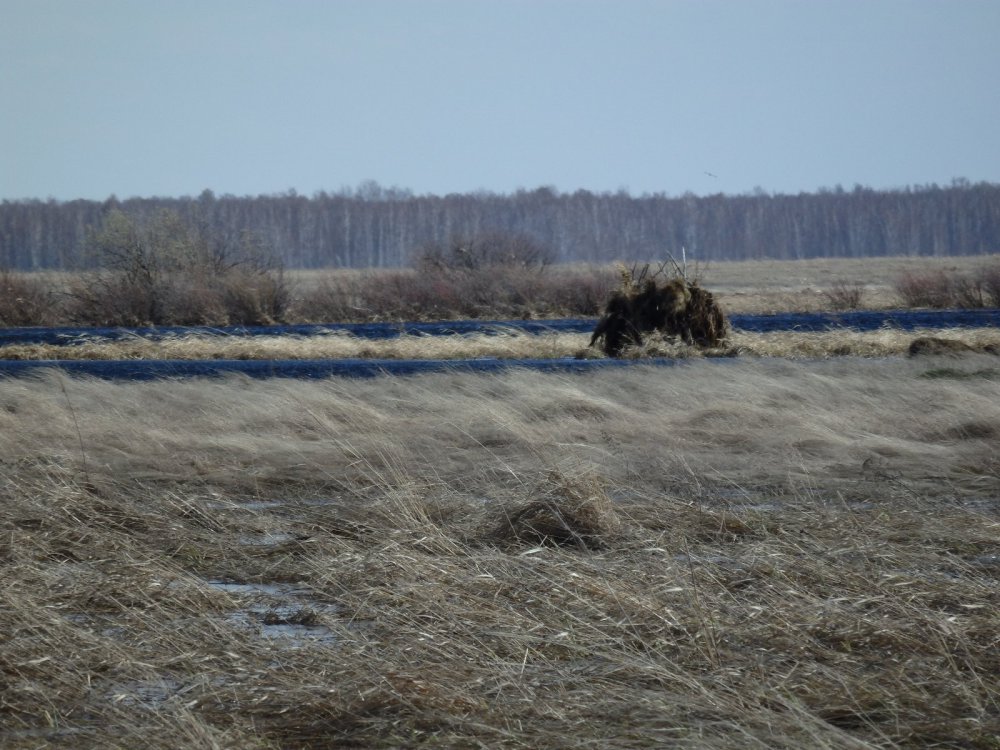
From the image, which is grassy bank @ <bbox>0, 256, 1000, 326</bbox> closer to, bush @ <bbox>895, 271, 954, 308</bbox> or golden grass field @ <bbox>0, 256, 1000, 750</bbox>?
bush @ <bbox>895, 271, 954, 308</bbox>

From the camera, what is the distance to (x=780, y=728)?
4.29m

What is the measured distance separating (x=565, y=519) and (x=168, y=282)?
118ft

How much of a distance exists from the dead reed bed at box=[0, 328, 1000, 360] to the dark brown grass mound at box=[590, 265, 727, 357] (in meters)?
0.29

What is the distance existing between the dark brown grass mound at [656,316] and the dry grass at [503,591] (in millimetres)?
10756

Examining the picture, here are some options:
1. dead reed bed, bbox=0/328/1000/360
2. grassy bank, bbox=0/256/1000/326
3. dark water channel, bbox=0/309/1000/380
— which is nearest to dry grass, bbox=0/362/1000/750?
dark water channel, bbox=0/309/1000/380

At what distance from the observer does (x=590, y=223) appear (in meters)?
158

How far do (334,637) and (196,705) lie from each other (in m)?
1.02

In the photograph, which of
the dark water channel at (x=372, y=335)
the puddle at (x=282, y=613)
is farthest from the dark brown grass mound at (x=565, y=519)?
the dark water channel at (x=372, y=335)

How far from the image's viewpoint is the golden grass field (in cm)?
457

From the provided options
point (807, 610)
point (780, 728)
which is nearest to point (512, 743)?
point (780, 728)

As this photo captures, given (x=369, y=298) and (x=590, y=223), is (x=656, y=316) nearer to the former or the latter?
(x=369, y=298)

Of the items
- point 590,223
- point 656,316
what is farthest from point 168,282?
point 590,223

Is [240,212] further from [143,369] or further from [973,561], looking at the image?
[973,561]

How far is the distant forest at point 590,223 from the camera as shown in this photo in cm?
14675
